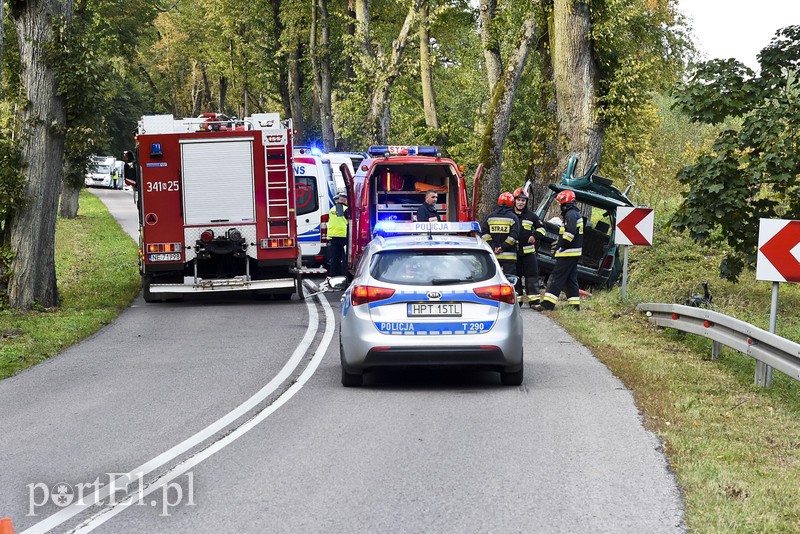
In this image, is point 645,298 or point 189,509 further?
point 645,298

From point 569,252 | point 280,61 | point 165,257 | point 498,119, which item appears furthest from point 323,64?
point 569,252

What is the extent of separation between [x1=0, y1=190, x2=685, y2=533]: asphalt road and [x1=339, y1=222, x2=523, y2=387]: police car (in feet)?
1.20

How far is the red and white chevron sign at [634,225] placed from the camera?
55.5 ft

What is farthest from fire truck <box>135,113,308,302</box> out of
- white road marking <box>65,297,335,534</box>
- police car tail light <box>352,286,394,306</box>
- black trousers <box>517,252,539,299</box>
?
police car tail light <box>352,286,394,306</box>

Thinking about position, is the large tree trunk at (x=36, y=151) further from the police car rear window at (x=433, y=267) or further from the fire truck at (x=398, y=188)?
the police car rear window at (x=433, y=267)

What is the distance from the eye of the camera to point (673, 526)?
606 cm

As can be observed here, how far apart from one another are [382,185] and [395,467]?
13222 millimetres

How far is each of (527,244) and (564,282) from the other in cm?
Result: 85

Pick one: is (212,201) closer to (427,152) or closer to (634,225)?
(427,152)

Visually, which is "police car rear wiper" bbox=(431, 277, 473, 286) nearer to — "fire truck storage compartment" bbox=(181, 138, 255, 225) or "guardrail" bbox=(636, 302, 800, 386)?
"guardrail" bbox=(636, 302, 800, 386)

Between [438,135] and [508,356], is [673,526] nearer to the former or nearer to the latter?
[508,356]

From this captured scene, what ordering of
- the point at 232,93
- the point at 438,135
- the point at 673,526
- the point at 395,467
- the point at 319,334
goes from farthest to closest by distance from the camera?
the point at 232,93, the point at 438,135, the point at 319,334, the point at 395,467, the point at 673,526

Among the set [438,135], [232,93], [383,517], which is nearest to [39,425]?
[383,517]

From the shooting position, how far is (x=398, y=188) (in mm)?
20391
